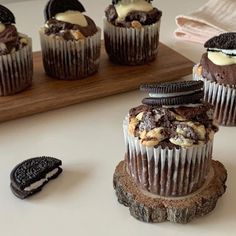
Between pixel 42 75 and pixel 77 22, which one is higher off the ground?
pixel 77 22

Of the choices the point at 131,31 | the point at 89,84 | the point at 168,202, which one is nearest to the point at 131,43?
the point at 131,31

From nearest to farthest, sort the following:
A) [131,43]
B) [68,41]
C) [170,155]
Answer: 1. [170,155]
2. [68,41]
3. [131,43]

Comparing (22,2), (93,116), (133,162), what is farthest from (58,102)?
(22,2)

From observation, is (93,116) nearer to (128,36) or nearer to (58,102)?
(58,102)

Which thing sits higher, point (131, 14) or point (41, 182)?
point (131, 14)

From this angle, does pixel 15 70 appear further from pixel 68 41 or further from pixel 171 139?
pixel 171 139

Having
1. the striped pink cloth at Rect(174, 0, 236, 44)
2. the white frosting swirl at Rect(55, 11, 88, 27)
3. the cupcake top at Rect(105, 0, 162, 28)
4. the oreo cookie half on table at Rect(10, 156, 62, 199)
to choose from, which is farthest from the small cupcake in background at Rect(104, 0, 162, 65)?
the oreo cookie half on table at Rect(10, 156, 62, 199)
